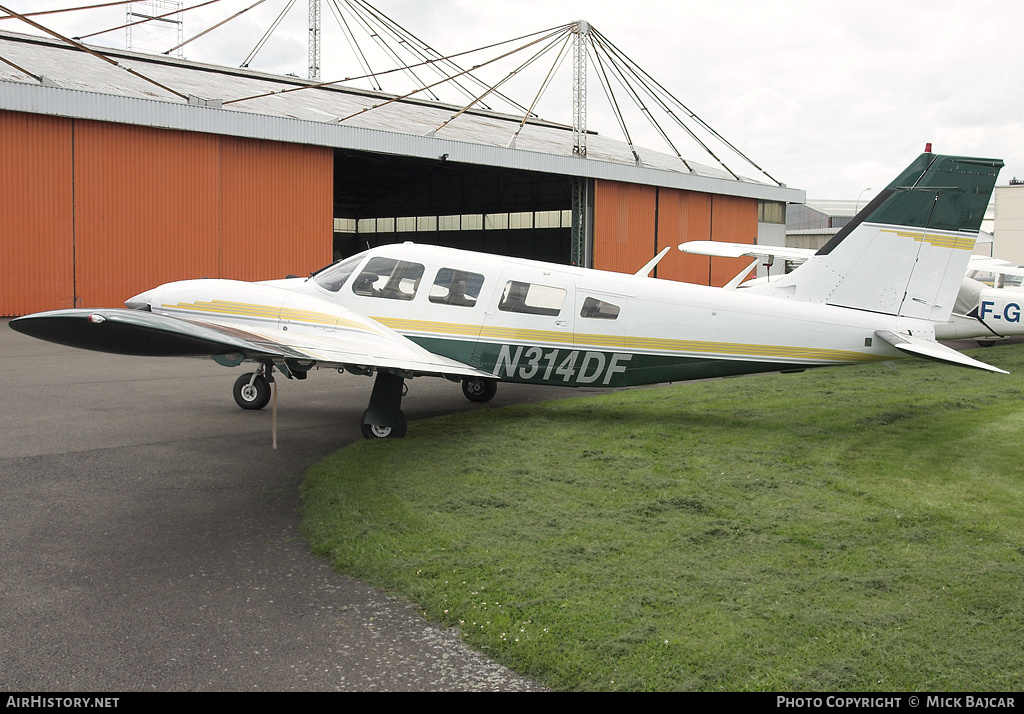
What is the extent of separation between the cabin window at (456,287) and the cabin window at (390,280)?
0.90 feet

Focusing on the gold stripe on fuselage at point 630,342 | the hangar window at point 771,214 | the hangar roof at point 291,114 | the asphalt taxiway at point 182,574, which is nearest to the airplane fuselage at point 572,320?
the gold stripe on fuselage at point 630,342

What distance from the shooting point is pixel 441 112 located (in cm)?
4125

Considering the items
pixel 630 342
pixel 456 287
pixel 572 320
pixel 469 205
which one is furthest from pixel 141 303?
pixel 469 205

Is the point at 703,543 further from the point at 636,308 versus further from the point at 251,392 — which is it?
the point at 251,392

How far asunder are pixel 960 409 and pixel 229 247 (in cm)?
2219

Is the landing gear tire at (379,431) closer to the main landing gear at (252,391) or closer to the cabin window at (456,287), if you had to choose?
the cabin window at (456,287)

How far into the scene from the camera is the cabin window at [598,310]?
33.8 ft

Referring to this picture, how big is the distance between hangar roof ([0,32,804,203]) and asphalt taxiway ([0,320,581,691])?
52.5 feet

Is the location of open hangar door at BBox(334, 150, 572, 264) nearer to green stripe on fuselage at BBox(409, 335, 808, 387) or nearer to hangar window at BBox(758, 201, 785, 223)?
hangar window at BBox(758, 201, 785, 223)

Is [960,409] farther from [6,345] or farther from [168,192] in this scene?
[168,192]

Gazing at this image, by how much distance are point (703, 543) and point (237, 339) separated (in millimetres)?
4435

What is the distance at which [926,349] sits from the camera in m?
9.63

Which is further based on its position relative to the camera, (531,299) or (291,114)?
(291,114)

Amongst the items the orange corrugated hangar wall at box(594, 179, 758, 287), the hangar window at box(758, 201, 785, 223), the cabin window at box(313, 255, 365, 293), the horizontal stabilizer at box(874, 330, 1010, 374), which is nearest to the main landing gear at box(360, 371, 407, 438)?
the cabin window at box(313, 255, 365, 293)
